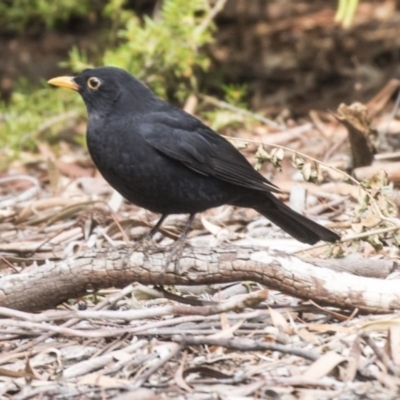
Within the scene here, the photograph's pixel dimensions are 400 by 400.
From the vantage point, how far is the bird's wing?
476 cm

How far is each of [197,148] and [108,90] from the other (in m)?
0.63

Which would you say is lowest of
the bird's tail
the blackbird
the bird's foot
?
the bird's tail

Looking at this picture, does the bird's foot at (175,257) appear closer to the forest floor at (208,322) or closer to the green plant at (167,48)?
the forest floor at (208,322)

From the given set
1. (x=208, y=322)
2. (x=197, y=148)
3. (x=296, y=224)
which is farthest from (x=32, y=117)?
(x=208, y=322)

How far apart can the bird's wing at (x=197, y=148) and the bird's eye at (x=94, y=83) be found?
410mm

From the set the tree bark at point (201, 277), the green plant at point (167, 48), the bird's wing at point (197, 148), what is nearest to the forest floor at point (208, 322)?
the tree bark at point (201, 277)

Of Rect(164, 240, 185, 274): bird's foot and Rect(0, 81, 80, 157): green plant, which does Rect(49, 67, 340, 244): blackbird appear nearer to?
Rect(164, 240, 185, 274): bird's foot

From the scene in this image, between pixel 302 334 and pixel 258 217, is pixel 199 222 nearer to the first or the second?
pixel 258 217

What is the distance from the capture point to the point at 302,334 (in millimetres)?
3662

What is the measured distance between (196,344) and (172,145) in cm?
160

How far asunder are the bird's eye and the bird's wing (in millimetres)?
410

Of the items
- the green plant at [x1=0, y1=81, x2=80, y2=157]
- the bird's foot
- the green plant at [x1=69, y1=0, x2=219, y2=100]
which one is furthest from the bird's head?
the green plant at [x1=0, y1=81, x2=80, y2=157]

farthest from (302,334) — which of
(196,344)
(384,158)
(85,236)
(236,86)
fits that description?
(236,86)

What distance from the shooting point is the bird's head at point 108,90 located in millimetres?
4961
